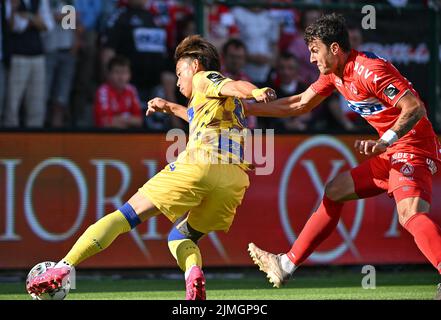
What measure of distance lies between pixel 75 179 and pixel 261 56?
3001mm

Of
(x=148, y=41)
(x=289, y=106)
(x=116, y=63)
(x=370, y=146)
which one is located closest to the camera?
(x=370, y=146)

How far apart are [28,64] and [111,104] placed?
1.04m

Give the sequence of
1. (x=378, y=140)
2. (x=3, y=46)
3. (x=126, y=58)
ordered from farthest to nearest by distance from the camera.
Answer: (x=126, y=58)
(x=3, y=46)
(x=378, y=140)

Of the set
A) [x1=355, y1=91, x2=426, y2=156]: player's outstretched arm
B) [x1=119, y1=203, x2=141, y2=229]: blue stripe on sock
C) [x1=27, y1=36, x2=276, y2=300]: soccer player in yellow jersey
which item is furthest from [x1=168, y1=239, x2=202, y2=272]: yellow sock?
[x1=355, y1=91, x2=426, y2=156]: player's outstretched arm

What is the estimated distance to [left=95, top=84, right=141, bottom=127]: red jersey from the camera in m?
11.4

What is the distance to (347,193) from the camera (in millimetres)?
7711

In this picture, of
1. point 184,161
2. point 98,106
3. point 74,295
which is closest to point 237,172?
point 184,161

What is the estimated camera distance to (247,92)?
21.4ft

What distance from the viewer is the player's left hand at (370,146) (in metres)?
6.57

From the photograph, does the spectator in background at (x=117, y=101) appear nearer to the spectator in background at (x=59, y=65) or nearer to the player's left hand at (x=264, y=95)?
the spectator in background at (x=59, y=65)

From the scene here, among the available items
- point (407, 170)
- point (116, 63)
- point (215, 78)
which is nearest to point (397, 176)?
point (407, 170)

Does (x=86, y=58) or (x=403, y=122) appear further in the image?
(x=86, y=58)

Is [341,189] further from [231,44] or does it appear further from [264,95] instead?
[231,44]

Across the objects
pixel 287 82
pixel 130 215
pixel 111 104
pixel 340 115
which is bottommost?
pixel 340 115
